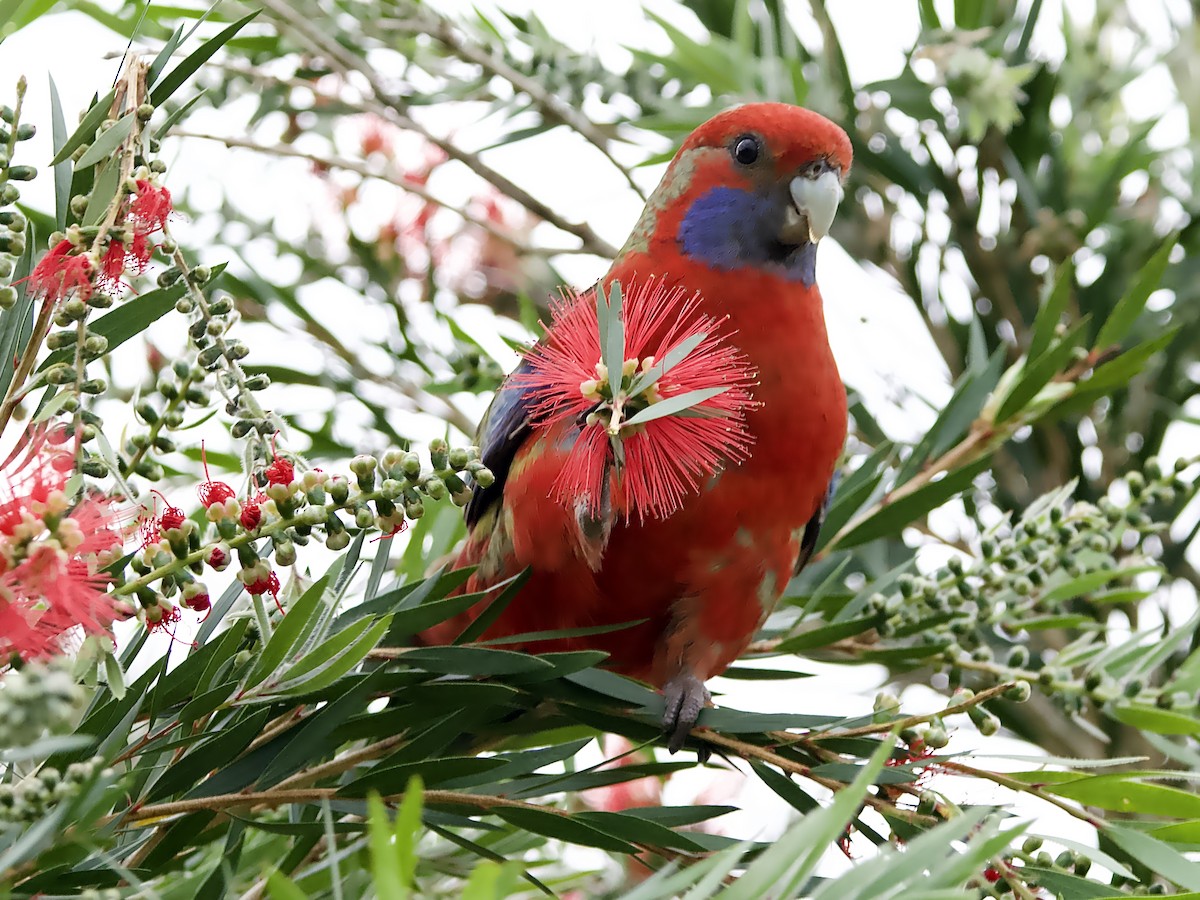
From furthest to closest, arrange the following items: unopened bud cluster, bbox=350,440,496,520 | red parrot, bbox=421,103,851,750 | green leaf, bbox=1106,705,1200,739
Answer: red parrot, bbox=421,103,851,750 → green leaf, bbox=1106,705,1200,739 → unopened bud cluster, bbox=350,440,496,520

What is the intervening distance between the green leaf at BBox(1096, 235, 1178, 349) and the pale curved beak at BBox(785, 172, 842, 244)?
14.8 inches

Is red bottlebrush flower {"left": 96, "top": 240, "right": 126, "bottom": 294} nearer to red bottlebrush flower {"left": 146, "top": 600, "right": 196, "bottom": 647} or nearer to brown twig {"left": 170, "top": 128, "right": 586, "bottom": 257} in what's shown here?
red bottlebrush flower {"left": 146, "top": 600, "right": 196, "bottom": 647}

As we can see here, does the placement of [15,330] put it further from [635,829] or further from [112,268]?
[635,829]

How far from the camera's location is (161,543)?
0.73 m

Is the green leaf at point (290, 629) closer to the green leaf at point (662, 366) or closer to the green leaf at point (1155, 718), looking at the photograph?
the green leaf at point (662, 366)

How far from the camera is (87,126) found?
0.85m

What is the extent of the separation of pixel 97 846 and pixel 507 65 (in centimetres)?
141

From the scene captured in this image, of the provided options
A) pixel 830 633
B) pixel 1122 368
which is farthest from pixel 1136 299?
pixel 830 633

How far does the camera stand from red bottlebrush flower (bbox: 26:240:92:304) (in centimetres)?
76

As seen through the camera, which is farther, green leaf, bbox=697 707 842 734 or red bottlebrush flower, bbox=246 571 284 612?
green leaf, bbox=697 707 842 734

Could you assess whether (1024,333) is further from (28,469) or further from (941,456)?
(28,469)

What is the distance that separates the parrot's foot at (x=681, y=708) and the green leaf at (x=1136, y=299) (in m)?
0.70

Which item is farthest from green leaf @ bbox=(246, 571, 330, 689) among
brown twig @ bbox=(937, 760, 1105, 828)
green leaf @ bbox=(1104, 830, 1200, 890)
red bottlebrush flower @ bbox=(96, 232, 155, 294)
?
green leaf @ bbox=(1104, 830, 1200, 890)

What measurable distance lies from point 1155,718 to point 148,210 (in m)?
1.03
